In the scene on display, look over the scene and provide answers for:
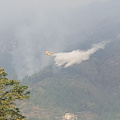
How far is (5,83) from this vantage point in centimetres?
5259

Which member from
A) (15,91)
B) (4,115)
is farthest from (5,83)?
(4,115)

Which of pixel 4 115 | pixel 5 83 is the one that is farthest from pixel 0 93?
pixel 4 115

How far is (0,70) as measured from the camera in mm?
55625

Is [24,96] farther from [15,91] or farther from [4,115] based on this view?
[4,115]

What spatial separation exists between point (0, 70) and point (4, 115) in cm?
1026

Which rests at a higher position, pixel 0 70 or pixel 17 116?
pixel 0 70

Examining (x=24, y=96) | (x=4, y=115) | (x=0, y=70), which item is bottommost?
(x=4, y=115)

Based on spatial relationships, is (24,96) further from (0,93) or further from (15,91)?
(0,93)

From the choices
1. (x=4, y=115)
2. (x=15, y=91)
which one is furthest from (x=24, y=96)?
(x=4, y=115)

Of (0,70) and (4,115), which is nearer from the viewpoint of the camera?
(4,115)

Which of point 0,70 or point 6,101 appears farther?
point 0,70

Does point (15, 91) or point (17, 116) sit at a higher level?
point (15, 91)

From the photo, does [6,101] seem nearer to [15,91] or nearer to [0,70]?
[15,91]

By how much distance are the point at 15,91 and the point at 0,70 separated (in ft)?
21.6
